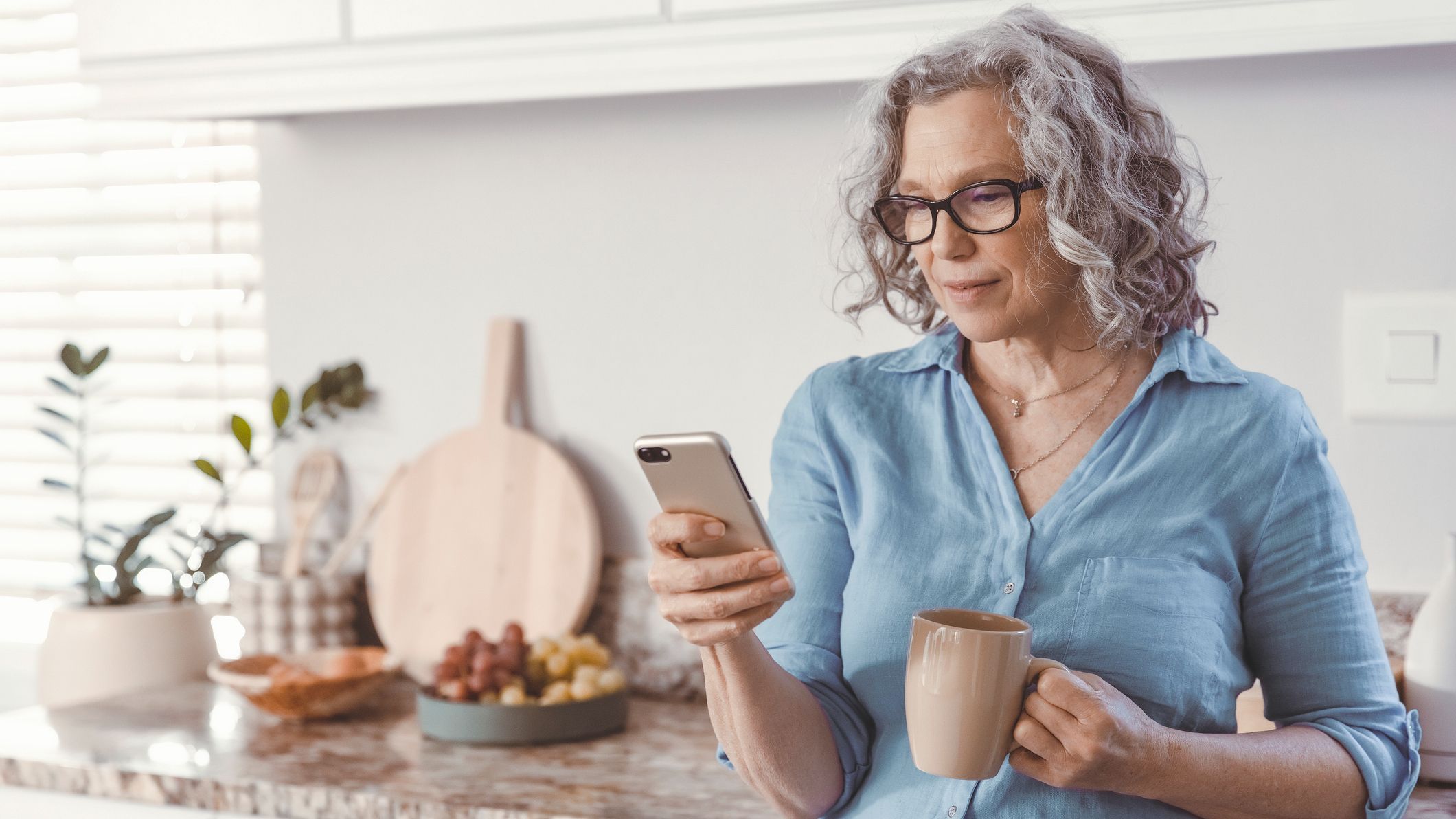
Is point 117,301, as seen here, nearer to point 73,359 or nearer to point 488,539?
point 73,359

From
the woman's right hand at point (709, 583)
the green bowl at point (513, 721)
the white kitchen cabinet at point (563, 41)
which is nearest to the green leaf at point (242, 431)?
the white kitchen cabinet at point (563, 41)

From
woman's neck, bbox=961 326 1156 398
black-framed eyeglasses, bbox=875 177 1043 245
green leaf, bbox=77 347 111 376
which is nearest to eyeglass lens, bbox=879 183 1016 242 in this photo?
black-framed eyeglasses, bbox=875 177 1043 245

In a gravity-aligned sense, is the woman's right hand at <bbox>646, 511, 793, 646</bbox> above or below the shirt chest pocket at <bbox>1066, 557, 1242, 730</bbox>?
above

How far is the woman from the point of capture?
1011 millimetres

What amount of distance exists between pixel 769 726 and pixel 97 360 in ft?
4.57

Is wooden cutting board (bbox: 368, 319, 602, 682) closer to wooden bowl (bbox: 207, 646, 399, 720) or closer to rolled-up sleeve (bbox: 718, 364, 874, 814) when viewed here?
wooden bowl (bbox: 207, 646, 399, 720)

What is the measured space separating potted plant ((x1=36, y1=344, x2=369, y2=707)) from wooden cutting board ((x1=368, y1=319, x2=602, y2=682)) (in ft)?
0.64

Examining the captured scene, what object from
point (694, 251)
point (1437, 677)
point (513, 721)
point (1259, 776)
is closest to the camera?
point (1259, 776)

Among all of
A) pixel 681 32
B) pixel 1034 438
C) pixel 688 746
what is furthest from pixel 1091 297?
pixel 688 746

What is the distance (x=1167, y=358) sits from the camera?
3.57ft

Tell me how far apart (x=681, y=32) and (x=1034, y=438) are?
0.63 m

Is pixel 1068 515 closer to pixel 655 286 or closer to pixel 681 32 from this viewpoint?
pixel 681 32

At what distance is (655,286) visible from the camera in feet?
5.98

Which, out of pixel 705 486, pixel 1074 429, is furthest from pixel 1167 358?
pixel 705 486
